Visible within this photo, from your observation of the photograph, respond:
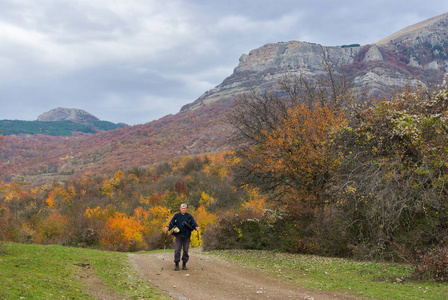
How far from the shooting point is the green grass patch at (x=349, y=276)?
7.86 m

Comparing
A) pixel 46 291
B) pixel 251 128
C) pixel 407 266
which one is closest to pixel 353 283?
pixel 407 266

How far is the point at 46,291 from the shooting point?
6.91 metres

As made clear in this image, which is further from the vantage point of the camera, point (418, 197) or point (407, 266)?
point (418, 197)

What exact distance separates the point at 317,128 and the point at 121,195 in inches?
2947

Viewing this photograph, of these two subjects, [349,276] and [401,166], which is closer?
[349,276]

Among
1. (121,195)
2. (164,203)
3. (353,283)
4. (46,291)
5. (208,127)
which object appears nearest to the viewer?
(46,291)

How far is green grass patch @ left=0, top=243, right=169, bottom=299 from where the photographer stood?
6794 mm

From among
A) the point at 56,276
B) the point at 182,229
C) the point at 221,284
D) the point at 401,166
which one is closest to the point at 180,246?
the point at 182,229

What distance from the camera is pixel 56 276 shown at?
870 cm

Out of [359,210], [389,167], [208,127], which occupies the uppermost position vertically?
[208,127]

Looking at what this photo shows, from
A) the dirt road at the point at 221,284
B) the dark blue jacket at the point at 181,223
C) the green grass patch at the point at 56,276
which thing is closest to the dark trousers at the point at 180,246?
the dark blue jacket at the point at 181,223

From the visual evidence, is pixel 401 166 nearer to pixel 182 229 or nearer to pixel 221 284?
pixel 221 284

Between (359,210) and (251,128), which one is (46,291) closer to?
(359,210)

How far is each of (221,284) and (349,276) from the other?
4191 mm
